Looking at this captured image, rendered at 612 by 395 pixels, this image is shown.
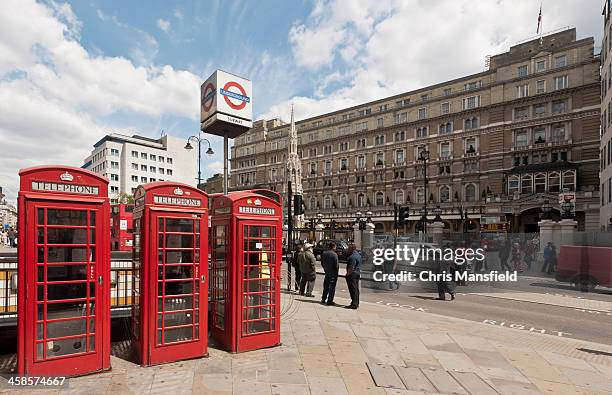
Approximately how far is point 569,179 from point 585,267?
3341 cm

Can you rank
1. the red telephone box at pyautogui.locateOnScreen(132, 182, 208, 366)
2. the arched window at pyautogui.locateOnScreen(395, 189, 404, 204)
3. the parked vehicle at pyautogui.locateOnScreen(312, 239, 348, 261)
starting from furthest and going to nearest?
1. the arched window at pyautogui.locateOnScreen(395, 189, 404, 204)
2. the parked vehicle at pyautogui.locateOnScreen(312, 239, 348, 261)
3. the red telephone box at pyautogui.locateOnScreen(132, 182, 208, 366)

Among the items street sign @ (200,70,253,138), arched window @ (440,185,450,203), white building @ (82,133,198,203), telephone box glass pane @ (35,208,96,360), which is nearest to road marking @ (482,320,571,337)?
street sign @ (200,70,253,138)

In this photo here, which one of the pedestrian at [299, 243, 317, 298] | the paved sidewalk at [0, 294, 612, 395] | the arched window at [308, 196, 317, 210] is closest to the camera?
the paved sidewalk at [0, 294, 612, 395]

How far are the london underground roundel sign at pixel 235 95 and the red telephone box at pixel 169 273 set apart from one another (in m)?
5.19

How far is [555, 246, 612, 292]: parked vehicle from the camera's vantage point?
15.2 metres

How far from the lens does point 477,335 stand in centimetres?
827

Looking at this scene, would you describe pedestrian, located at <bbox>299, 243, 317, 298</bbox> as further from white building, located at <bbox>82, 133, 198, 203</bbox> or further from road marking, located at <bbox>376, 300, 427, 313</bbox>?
white building, located at <bbox>82, 133, 198, 203</bbox>

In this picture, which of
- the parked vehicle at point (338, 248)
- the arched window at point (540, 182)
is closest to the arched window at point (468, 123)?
the arched window at point (540, 182)

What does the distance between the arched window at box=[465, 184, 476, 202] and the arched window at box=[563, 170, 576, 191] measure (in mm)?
10335

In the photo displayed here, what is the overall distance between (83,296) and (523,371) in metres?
6.93

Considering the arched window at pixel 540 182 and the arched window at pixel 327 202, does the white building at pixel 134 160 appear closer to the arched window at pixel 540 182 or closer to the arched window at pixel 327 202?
the arched window at pixel 327 202

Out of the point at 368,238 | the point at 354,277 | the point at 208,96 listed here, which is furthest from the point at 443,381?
the point at 368,238

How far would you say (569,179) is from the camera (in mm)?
43250

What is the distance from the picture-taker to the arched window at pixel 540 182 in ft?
147
